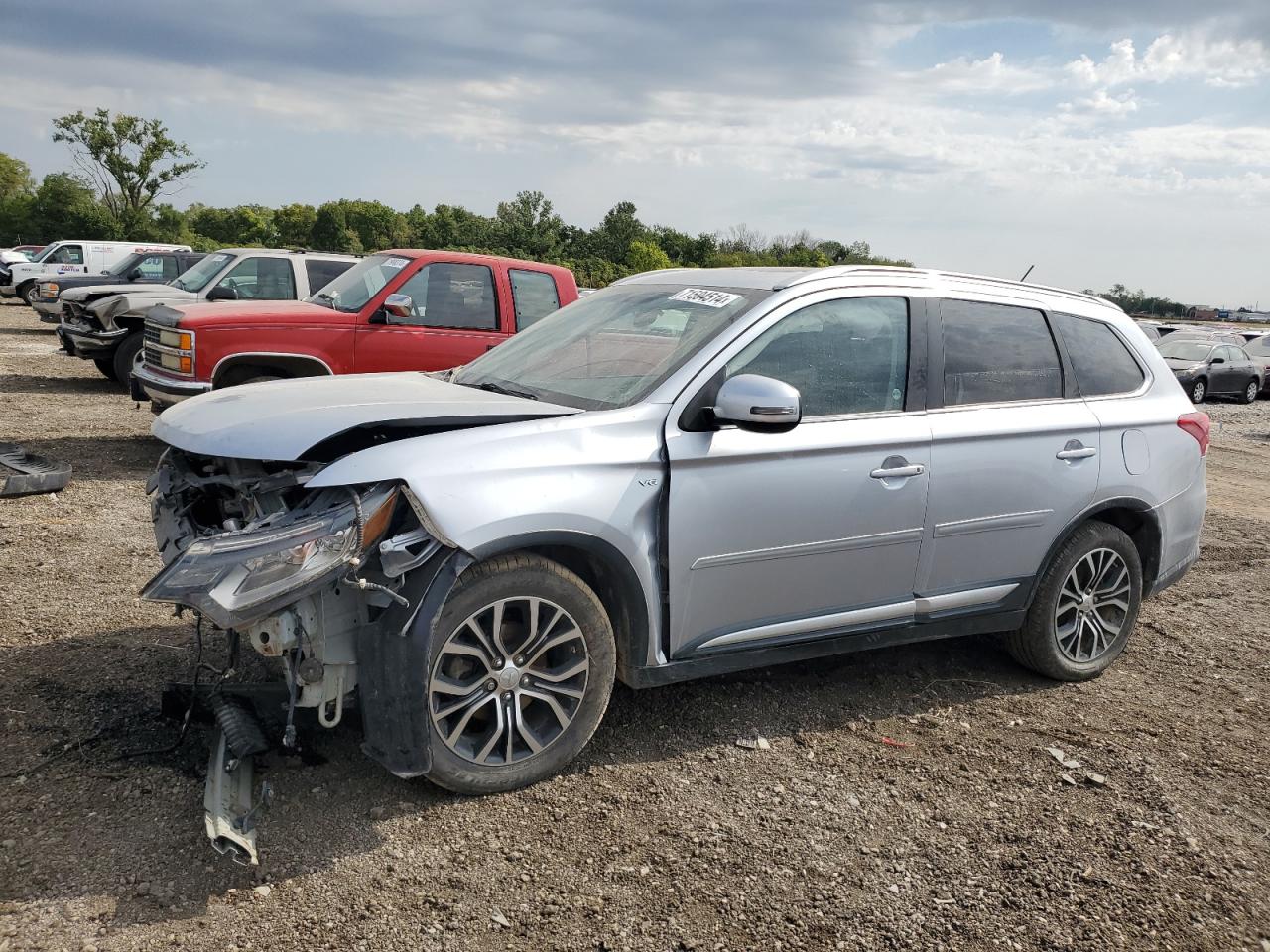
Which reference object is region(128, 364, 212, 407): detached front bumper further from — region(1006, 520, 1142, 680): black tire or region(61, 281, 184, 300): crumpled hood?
region(1006, 520, 1142, 680): black tire

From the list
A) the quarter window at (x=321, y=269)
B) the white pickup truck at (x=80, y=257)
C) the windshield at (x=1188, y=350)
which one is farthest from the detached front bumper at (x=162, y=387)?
the windshield at (x=1188, y=350)

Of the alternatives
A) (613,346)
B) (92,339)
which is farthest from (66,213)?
(613,346)

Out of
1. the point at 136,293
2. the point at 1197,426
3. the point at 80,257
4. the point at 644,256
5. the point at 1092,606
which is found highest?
the point at 644,256

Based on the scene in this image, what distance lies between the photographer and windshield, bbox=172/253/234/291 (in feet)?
43.5

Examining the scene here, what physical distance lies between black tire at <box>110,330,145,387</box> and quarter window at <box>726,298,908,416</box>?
1225 cm

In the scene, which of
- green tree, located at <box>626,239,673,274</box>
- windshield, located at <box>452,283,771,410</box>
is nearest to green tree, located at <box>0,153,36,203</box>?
green tree, located at <box>626,239,673,274</box>

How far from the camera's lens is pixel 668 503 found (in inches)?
150

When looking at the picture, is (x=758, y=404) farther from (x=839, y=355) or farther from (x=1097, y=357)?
(x=1097, y=357)

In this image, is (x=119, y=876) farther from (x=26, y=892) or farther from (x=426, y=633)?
(x=426, y=633)

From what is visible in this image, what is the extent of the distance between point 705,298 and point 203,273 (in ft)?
36.4

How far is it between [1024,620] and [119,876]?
3.93 meters

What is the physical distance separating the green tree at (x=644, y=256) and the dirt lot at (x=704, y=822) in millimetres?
49174

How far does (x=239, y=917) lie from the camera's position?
2.94 m

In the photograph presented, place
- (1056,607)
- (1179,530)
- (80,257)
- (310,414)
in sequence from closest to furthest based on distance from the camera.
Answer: (310,414)
(1056,607)
(1179,530)
(80,257)
